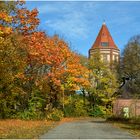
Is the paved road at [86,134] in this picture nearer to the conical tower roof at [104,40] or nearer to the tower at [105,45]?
the tower at [105,45]

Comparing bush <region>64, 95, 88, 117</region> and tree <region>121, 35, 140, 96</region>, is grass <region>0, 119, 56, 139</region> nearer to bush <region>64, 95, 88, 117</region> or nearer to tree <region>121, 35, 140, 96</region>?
bush <region>64, 95, 88, 117</region>

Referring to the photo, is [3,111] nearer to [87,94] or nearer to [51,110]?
[51,110]

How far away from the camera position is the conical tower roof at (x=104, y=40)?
400 feet

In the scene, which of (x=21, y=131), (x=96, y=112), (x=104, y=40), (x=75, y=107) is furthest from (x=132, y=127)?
(x=104, y=40)

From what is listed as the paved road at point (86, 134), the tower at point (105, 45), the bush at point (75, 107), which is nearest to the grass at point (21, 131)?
the paved road at point (86, 134)

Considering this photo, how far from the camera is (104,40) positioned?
4847 inches

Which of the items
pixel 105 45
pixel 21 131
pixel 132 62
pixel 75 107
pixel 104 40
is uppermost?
pixel 104 40

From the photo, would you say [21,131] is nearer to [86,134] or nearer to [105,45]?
[86,134]

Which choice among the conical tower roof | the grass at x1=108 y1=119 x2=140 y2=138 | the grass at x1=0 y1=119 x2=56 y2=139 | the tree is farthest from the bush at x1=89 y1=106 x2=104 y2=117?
the conical tower roof

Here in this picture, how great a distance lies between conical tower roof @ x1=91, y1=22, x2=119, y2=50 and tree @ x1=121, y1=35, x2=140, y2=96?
49.2 m

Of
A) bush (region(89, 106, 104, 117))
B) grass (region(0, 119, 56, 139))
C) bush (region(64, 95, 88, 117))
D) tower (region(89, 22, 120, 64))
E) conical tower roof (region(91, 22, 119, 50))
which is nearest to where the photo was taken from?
grass (region(0, 119, 56, 139))

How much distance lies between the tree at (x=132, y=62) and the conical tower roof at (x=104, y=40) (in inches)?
1937

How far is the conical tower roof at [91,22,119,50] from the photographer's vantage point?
122m

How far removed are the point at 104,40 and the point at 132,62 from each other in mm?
56283
